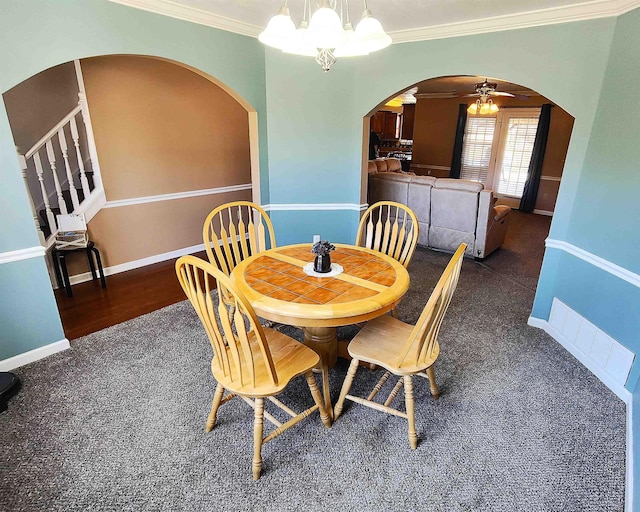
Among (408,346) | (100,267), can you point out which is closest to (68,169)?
(100,267)

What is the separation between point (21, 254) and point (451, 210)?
4.41 metres

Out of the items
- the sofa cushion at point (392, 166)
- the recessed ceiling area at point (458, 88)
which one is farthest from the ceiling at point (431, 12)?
the sofa cushion at point (392, 166)

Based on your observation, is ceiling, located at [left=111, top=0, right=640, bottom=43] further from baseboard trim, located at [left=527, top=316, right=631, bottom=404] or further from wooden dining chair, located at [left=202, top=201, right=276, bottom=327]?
baseboard trim, located at [left=527, top=316, right=631, bottom=404]

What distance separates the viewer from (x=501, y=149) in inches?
309

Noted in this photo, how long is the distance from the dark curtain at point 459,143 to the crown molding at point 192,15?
615 cm

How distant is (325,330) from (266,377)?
0.71m

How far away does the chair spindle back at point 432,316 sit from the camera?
65.6 inches

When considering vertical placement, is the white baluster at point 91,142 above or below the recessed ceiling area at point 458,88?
below

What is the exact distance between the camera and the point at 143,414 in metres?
2.12

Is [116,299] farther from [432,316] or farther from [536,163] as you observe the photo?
[536,163]

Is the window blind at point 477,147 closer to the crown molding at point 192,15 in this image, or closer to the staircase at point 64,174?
the crown molding at point 192,15

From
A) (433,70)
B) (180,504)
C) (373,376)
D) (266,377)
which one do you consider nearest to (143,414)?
(180,504)

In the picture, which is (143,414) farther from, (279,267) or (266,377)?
(279,267)

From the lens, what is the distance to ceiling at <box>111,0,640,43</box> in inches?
99.3
